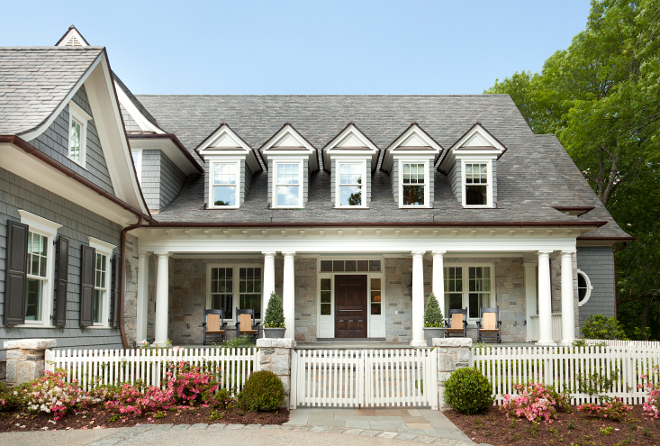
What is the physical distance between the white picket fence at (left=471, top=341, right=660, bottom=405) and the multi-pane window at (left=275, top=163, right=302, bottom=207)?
7.47 meters

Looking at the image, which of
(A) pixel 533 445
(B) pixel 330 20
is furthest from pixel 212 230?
(B) pixel 330 20

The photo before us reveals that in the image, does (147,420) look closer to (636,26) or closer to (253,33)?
(253,33)

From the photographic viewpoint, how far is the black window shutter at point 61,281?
957 centimetres

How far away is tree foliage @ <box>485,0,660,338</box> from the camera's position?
1998 cm

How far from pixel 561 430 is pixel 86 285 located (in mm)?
8483

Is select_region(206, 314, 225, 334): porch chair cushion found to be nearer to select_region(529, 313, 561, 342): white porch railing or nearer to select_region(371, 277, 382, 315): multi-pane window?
select_region(371, 277, 382, 315): multi-pane window

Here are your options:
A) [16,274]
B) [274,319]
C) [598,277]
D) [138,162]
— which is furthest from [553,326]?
[16,274]

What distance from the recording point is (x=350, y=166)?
51.9 ft

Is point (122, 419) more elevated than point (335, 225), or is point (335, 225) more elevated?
point (335, 225)

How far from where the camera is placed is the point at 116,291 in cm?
1227

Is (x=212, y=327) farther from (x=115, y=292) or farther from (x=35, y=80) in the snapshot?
(x=35, y=80)

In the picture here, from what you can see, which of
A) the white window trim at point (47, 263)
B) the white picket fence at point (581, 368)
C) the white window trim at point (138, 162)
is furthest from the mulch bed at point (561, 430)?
the white window trim at point (138, 162)

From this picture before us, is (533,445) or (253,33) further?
(253,33)

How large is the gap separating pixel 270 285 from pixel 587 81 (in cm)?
1756
